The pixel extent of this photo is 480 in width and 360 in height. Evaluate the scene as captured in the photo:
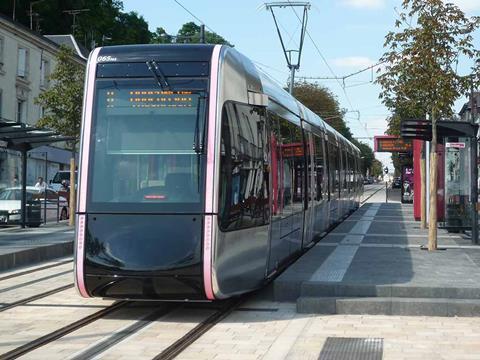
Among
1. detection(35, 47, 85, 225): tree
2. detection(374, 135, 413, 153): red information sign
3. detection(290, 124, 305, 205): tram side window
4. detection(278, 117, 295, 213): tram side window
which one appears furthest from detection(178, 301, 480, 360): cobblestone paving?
detection(374, 135, 413, 153): red information sign

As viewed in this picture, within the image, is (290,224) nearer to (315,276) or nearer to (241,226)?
(315,276)

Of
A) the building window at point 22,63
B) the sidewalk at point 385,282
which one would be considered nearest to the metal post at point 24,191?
the sidewalk at point 385,282

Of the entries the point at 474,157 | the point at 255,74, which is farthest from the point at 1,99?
the point at 255,74

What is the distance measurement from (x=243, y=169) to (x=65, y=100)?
15.3 metres

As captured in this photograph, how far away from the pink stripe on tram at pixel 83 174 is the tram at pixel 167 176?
12 mm

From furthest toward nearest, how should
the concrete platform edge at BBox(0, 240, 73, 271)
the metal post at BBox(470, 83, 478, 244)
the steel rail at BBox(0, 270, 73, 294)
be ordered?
1. the metal post at BBox(470, 83, 478, 244)
2. the concrete platform edge at BBox(0, 240, 73, 271)
3. the steel rail at BBox(0, 270, 73, 294)

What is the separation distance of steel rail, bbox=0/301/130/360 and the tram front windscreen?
1311 millimetres

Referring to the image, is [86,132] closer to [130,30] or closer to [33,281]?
[33,281]

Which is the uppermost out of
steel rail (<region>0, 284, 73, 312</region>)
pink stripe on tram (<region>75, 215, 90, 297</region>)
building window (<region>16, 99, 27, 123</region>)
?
building window (<region>16, 99, 27, 123</region>)

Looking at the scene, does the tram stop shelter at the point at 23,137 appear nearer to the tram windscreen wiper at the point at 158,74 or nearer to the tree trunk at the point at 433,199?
the tram windscreen wiper at the point at 158,74

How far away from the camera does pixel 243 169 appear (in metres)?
9.19

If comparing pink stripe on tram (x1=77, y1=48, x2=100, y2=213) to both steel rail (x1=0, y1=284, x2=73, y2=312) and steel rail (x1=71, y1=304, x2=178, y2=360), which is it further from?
steel rail (x1=0, y1=284, x2=73, y2=312)

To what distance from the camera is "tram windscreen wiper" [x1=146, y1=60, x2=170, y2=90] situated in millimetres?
8812

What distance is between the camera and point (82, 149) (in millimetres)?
8852
